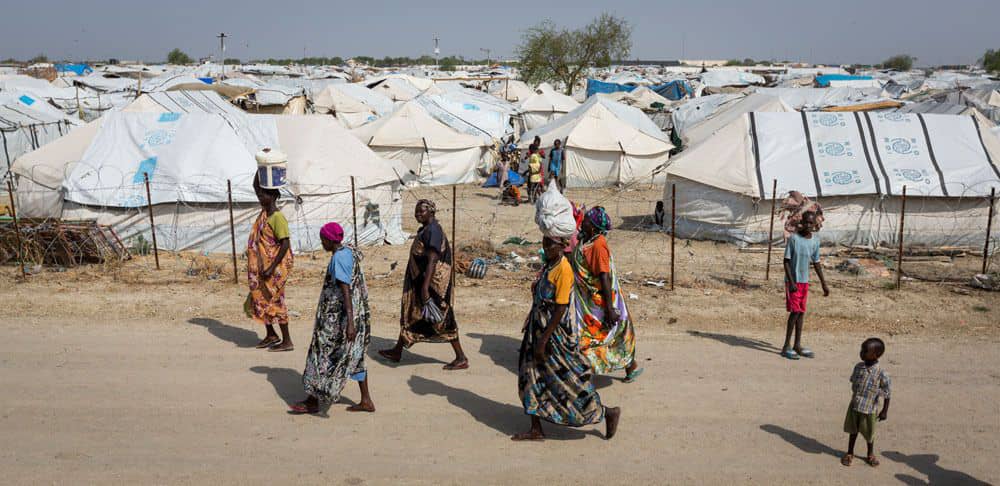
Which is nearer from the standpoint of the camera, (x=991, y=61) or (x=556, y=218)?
(x=556, y=218)

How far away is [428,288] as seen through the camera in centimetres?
611

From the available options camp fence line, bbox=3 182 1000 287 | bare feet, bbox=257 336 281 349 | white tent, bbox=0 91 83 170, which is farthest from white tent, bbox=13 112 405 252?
Answer: white tent, bbox=0 91 83 170

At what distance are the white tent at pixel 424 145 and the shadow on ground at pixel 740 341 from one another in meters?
12.1

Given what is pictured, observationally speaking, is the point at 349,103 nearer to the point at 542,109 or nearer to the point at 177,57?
the point at 542,109

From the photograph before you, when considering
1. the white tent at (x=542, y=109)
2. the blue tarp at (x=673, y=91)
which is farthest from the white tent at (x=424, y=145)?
the blue tarp at (x=673, y=91)

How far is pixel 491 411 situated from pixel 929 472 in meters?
2.80

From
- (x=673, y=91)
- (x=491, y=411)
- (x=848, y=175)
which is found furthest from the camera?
(x=673, y=91)

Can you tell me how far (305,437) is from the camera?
5.13 meters

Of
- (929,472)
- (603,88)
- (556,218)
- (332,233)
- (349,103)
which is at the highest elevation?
(603,88)

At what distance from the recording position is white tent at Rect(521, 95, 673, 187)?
61.4ft

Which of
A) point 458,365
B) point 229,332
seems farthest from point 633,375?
point 229,332

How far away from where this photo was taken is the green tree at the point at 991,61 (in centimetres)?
7525

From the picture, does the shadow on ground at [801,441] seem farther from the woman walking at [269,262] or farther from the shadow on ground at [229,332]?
the shadow on ground at [229,332]

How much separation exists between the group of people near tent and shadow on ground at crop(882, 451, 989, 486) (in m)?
1.74
